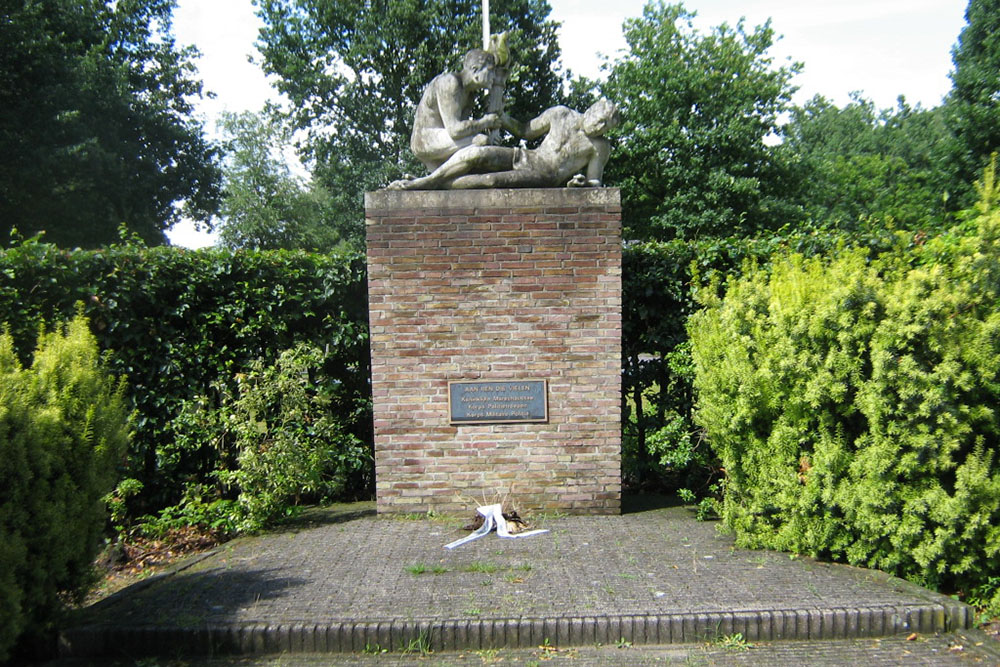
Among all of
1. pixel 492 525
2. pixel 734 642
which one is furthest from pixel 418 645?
pixel 492 525

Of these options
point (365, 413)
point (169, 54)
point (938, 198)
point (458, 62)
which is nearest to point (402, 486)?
point (365, 413)

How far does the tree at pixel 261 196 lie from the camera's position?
1719 inches

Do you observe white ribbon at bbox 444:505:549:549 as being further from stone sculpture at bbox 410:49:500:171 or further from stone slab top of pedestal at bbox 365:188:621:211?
stone sculpture at bbox 410:49:500:171

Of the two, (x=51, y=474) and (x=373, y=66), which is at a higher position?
(x=373, y=66)

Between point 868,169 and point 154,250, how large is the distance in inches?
1425

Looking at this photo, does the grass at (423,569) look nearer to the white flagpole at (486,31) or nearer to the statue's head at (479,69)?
the statue's head at (479,69)

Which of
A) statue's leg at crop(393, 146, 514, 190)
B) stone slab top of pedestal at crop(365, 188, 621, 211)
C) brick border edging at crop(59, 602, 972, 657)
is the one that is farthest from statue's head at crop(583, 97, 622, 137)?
brick border edging at crop(59, 602, 972, 657)

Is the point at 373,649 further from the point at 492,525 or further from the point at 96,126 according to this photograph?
the point at 96,126

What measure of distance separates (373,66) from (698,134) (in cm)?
1116

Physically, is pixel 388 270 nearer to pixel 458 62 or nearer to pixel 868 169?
pixel 458 62

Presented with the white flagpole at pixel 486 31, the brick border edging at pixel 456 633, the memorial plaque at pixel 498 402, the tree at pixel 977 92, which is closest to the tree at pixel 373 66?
the tree at pixel 977 92

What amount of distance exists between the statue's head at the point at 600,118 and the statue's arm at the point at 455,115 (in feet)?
3.03

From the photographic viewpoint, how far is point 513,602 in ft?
16.4

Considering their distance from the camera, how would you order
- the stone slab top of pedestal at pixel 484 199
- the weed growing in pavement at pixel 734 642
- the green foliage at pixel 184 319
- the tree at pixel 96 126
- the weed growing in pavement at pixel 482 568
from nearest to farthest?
1. the weed growing in pavement at pixel 734 642
2. the weed growing in pavement at pixel 482 568
3. the stone slab top of pedestal at pixel 484 199
4. the green foliage at pixel 184 319
5. the tree at pixel 96 126
